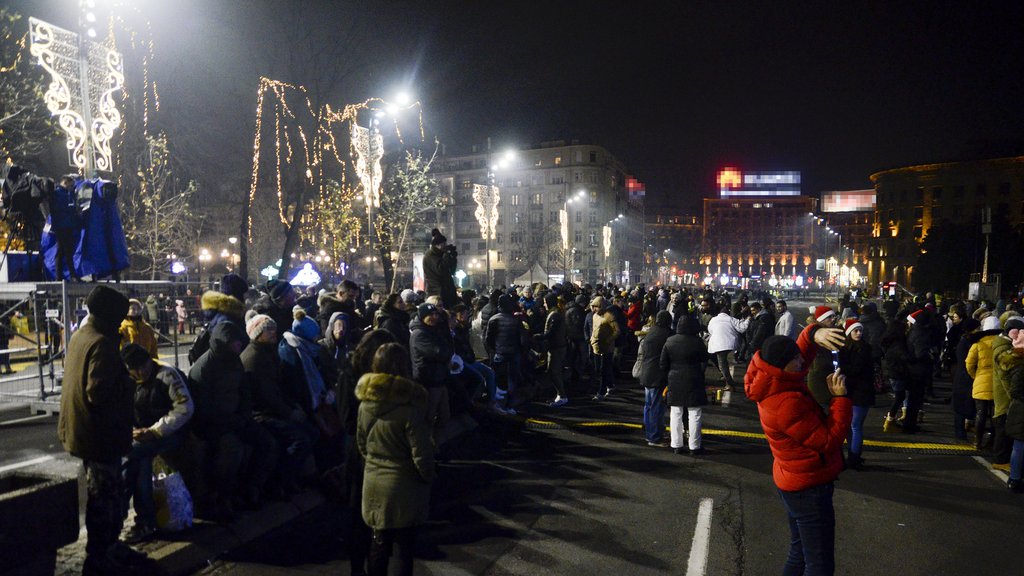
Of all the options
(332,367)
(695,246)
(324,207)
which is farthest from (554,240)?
(695,246)

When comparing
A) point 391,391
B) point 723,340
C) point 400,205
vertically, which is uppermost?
point 400,205

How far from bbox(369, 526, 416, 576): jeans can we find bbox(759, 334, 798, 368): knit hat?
8.06 ft

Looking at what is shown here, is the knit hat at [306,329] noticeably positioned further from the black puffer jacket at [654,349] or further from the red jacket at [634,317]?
the red jacket at [634,317]

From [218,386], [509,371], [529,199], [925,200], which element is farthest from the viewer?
[529,199]

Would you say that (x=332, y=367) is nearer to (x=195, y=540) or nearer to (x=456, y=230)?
(x=195, y=540)

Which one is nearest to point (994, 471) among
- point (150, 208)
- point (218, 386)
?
point (218, 386)

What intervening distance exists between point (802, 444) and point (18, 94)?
2229 cm

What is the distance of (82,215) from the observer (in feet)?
27.3

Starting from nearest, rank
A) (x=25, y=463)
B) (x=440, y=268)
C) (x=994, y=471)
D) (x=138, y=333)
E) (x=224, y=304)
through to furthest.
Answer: (x=224, y=304), (x=25, y=463), (x=994, y=471), (x=138, y=333), (x=440, y=268)

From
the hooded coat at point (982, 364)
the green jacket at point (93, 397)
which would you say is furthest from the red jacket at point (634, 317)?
the green jacket at point (93, 397)

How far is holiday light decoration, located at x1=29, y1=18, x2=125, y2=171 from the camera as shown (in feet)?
30.0

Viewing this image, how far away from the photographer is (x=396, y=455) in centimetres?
383

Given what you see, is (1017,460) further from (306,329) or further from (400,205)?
(400,205)

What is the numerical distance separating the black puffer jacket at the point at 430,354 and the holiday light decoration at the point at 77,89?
19.0 ft
